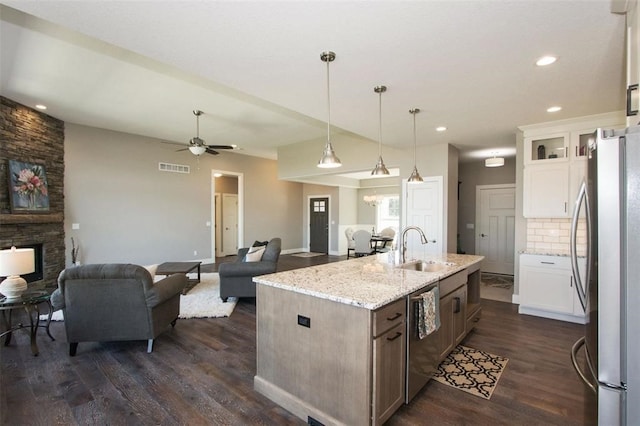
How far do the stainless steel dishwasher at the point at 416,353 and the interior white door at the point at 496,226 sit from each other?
5745 mm

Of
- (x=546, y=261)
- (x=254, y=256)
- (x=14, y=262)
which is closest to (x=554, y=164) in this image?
(x=546, y=261)

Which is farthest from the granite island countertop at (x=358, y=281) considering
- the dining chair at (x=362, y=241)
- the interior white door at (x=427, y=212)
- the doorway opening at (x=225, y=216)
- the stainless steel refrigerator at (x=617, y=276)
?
the doorway opening at (x=225, y=216)

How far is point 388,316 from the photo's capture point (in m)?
1.97

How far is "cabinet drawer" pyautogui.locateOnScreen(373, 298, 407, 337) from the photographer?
73.4 inches

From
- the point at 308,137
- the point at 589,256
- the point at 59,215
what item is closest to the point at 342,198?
the point at 308,137

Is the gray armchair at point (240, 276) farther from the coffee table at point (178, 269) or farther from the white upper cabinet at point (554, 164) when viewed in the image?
the white upper cabinet at point (554, 164)

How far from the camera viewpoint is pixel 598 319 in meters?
1.26

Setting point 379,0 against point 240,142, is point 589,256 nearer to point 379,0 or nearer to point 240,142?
point 379,0

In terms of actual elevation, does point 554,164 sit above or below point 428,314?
above

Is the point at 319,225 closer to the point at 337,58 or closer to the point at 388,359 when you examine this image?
the point at 337,58

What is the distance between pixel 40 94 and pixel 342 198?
8.01 meters

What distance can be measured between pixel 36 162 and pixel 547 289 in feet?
27.2

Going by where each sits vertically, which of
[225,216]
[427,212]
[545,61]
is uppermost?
[545,61]

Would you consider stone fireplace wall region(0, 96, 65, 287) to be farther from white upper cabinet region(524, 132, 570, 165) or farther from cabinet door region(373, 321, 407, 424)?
white upper cabinet region(524, 132, 570, 165)
